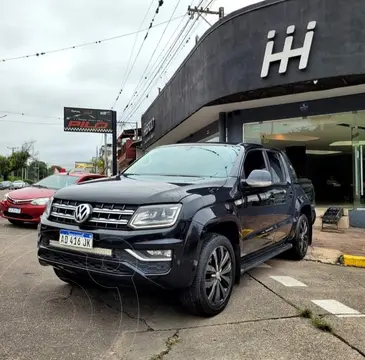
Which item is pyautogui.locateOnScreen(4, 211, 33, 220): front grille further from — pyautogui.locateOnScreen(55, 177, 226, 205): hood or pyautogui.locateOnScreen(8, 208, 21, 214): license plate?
pyautogui.locateOnScreen(55, 177, 226, 205): hood

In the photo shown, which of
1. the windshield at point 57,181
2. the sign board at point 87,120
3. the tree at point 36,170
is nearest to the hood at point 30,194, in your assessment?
the windshield at point 57,181

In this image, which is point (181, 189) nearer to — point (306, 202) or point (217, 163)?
point (217, 163)

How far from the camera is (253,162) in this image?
5207 mm

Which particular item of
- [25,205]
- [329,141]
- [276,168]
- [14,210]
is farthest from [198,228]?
[329,141]

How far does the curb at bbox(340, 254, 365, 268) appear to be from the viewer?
20.8 ft

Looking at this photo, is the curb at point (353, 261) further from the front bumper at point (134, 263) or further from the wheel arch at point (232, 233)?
the front bumper at point (134, 263)

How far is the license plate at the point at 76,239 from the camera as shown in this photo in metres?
3.54

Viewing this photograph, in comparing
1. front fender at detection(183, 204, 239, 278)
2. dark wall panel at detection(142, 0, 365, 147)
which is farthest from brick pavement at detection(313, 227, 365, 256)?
front fender at detection(183, 204, 239, 278)

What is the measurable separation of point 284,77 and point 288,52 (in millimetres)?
567

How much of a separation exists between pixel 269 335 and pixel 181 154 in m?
2.49

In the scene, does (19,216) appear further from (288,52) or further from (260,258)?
(288,52)

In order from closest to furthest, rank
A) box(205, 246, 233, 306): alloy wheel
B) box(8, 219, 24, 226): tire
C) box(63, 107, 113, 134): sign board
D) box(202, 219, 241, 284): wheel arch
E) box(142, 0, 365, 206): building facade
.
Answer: box(205, 246, 233, 306): alloy wheel < box(202, 219, 241, 284): wheel arch < box(142, 0, 365, 206): building facade < box(8, 219, 24, 226): tire < box(63, 107, 113, 134): sign board

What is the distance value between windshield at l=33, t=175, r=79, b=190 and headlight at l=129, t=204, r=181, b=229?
7.52m

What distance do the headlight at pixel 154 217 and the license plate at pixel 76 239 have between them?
42cm
